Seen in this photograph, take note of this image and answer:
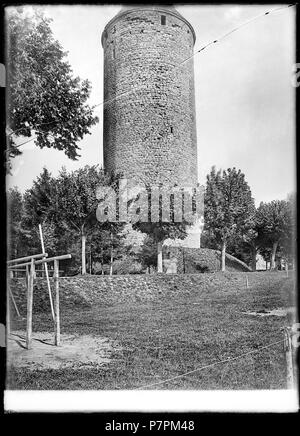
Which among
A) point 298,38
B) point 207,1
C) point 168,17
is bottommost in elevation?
point 298,38

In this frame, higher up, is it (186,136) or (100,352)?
(186,136)

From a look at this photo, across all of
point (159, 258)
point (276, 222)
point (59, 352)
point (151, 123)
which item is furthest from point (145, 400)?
point (151, 123)

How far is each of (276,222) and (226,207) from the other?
1.20m

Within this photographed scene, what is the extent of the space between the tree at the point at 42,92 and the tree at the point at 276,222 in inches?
97.3

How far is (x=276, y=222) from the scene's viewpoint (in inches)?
207

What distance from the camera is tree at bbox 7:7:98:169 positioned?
12.4 feet

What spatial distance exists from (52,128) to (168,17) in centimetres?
1012

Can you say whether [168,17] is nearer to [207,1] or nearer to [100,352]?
[207,1]

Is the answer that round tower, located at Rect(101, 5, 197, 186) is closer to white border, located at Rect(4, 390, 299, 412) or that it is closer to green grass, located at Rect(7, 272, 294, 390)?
green grass, located at Rect(7, 272, 294, 390)

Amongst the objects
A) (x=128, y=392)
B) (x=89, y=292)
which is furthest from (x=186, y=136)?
(x=128, y=392)

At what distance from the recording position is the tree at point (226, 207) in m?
5.55

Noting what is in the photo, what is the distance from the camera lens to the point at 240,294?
24.1 ft

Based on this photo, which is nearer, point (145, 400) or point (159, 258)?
point (145, 400)

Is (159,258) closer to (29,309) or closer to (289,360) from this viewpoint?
(29,309)
